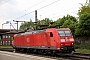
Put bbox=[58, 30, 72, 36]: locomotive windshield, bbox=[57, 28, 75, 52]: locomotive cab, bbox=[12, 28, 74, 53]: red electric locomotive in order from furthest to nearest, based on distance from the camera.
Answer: bbox=[58, 30, 72, 36]: locomotive windshield < bbox=[12, 28, 74, 53]: red electric locomotive < bbox=[57, 28, 75, 52]: locomotive cab

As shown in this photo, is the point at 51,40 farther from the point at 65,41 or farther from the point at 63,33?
the point at 65,41

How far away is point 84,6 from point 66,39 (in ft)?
107

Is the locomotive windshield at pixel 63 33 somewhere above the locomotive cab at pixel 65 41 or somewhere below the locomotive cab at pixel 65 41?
above

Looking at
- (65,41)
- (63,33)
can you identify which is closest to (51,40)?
(63,33)

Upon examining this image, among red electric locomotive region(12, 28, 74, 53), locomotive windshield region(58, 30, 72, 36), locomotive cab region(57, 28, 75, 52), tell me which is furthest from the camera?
locomotive windshield region(58, 30, 72, 36)

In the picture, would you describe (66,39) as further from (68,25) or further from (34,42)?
(68,25)

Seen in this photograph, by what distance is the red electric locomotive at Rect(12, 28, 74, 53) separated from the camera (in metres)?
23.1

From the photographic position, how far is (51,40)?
80.0 feet

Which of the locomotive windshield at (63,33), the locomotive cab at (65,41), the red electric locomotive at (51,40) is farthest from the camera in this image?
the locomotive windshield at (63,33)

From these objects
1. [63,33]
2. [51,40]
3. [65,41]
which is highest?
[63,33]

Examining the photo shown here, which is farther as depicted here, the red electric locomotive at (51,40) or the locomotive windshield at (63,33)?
the locomotive windshield at (63,33)

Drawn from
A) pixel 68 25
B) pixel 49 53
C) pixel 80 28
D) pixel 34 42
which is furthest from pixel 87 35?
pixel 49 53

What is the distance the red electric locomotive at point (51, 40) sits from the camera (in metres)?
23.1

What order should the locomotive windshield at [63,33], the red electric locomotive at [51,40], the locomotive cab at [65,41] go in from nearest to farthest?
1. the locomotive cab at [65,41]
2. the red electric locomotive at [51,40]
3. the locomotive windshield at [63,33]
